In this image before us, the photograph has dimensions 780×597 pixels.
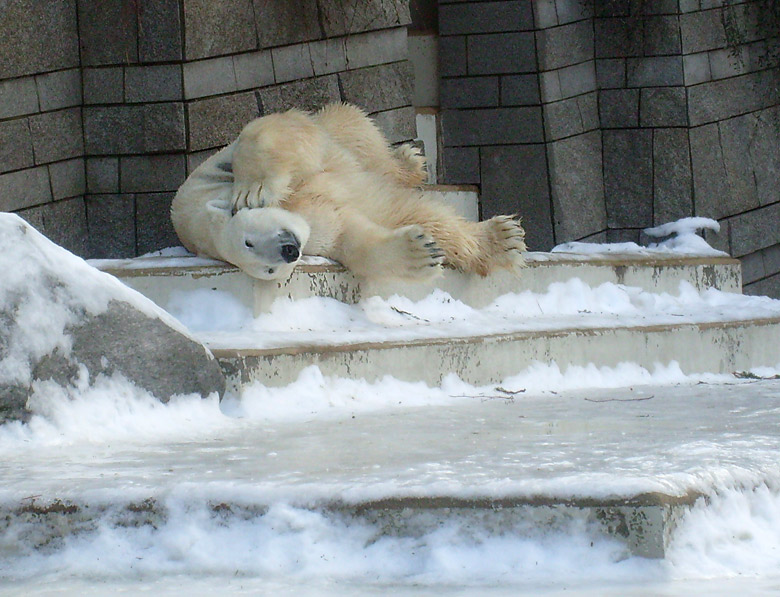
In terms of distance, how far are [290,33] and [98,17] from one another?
2.91 feet

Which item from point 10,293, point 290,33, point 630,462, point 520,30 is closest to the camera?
point 630,462

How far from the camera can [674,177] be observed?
6.59m

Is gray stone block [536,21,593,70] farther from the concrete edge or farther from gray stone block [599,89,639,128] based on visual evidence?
the concrete edge

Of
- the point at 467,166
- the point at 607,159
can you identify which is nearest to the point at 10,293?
the point at 467,166

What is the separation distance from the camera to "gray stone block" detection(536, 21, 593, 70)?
20.8 ft

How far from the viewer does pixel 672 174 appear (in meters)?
6.59

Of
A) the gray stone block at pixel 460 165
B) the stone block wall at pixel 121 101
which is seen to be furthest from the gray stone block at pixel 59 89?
the gray stone block at pixel 460 165

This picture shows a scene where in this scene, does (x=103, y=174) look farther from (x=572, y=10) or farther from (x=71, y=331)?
(x=572, y=10)

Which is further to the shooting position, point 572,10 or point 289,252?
point 572,10

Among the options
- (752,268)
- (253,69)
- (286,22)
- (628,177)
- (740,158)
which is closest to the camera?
(253,69)

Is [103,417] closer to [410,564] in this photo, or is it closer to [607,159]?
[410,564]

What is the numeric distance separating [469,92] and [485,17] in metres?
0.44

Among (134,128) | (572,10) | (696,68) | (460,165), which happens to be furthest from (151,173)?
(696,68)

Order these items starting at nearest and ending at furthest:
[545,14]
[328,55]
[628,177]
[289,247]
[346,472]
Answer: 1. [346,472]
2. [289,247]
3. [328,55]
4. [545,14]
5. [628,177]
